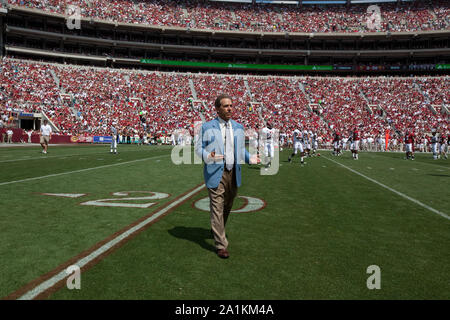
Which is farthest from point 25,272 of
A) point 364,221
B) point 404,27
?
point 404,27

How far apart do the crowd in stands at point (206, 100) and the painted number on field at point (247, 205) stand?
31.2 metres

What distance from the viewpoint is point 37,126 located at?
3575cm

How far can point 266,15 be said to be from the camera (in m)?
57.0

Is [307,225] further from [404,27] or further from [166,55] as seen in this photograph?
[404,27]

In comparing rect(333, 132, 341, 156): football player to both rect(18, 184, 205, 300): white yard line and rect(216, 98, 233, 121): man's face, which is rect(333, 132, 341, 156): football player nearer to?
rect(18, 184, 205, 300): white yard line

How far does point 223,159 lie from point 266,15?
194 feet

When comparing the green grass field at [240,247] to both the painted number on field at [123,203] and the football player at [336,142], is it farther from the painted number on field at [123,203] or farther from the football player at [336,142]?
the football player at [336,142]

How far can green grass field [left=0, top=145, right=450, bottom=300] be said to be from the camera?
9.75ft

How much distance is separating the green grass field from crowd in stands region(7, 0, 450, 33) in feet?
167

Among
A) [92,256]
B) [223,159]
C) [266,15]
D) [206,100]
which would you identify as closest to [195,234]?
[223,159]

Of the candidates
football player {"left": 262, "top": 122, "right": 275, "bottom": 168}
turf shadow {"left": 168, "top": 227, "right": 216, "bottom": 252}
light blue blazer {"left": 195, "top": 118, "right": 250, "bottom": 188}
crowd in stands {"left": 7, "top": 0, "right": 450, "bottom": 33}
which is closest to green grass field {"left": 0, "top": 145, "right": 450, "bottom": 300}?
turf shadow {"left": 168, "top": 227, "right": 216, "bottom": 252}

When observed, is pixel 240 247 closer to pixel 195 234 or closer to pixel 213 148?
pixel 195 234

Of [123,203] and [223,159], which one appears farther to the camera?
[123,203]

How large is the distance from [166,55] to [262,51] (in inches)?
631
